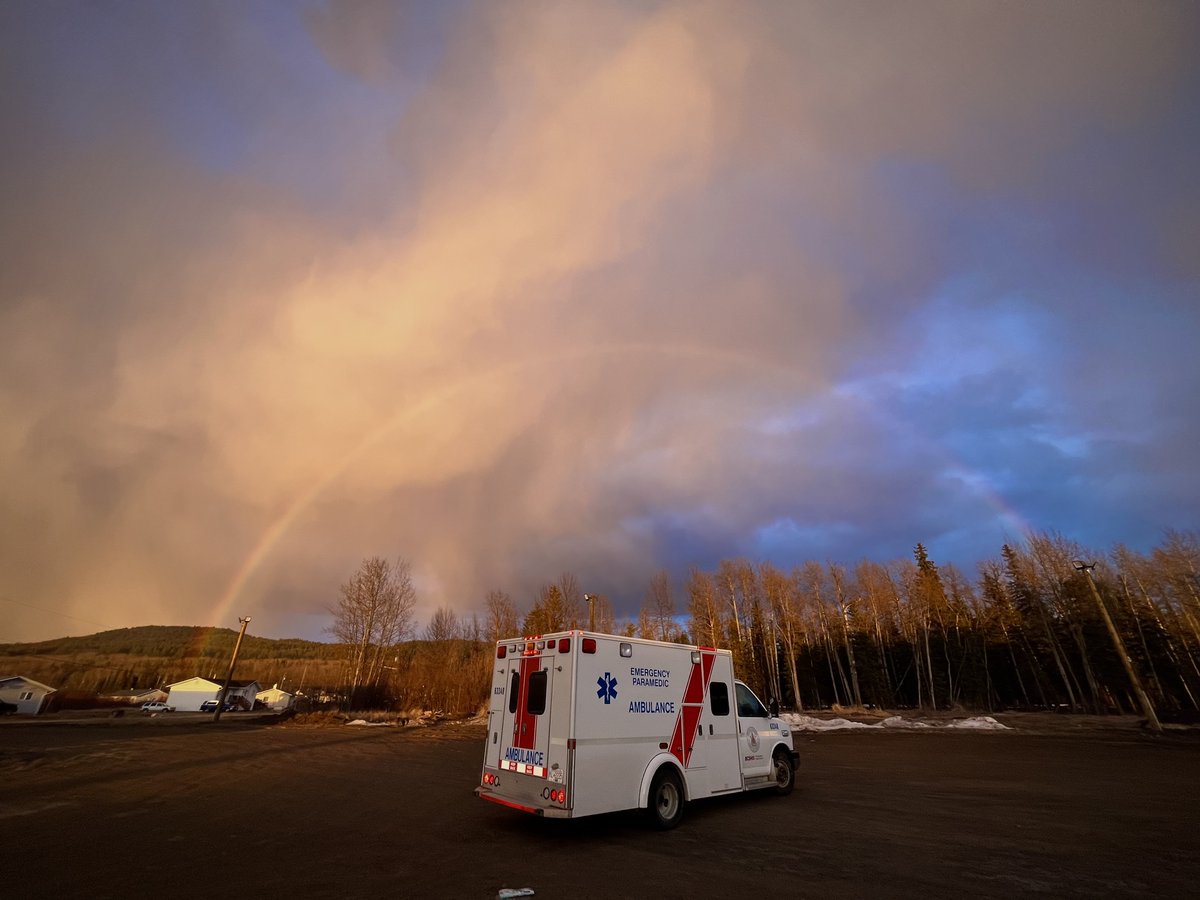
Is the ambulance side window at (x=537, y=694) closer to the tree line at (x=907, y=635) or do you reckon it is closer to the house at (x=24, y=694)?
the tree line at (x=907, y=635)

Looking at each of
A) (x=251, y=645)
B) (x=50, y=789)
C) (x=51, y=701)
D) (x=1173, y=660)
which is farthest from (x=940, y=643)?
(x=251, y=645)

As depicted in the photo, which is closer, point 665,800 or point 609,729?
point 609,729

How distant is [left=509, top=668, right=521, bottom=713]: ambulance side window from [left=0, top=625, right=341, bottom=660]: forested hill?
167 meters

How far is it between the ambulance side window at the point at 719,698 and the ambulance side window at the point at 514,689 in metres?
3.99

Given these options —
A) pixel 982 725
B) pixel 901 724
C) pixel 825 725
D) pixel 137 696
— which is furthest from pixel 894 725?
pixel 137 696

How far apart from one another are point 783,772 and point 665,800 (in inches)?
179

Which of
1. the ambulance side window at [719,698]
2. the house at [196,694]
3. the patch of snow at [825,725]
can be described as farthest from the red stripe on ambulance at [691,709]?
the house at [196,694]

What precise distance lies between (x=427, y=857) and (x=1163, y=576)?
63.9 m

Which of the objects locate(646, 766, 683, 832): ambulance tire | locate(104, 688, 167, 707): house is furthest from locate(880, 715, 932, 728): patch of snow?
locate(104, 688, 167, 707): house

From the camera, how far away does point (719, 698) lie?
11.3 m

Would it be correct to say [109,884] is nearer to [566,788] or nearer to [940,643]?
[566,788]

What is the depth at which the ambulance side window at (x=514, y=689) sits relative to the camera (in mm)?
9874

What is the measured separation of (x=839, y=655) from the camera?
6119 cm

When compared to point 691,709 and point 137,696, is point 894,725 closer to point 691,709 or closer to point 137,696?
point 691,709
